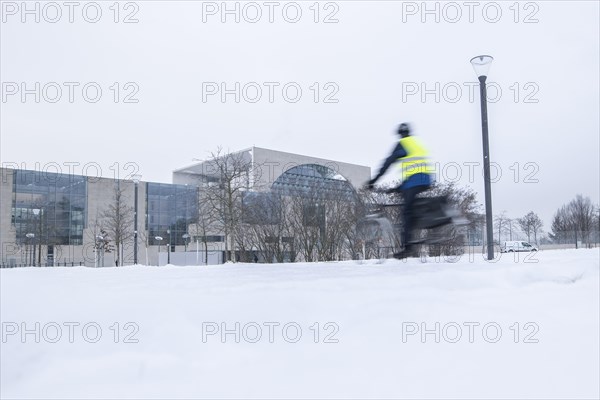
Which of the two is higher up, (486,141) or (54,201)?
(54,201)

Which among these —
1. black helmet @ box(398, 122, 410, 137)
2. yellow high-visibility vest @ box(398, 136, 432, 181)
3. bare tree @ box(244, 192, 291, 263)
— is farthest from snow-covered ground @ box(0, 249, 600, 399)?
bare tree @ box(244, 192, 291, 263)

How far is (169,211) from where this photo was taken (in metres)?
56.0

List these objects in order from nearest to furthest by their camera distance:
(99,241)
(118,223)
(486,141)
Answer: (486,141) → (118,223) → (99,241)

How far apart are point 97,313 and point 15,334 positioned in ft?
1.75

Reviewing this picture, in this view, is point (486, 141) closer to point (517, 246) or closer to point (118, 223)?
point (517, 246)

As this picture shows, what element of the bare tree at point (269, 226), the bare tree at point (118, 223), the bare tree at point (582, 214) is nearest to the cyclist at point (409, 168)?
the bare tree at point (269, 226)

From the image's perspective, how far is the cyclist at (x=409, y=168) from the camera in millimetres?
5691

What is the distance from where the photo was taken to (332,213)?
76.3 feet

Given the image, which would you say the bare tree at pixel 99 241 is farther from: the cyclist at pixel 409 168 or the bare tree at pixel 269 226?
the cyclist at pixel 409 168

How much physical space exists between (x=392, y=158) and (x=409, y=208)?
0.69 metres

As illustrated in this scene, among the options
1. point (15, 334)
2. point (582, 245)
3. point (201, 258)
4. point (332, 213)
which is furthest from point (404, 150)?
point (582, 245)

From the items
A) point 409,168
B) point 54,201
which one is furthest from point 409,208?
point 54,201

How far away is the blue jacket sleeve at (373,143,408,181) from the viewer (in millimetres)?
5754

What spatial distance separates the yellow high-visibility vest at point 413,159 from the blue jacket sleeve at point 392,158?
0.04m
